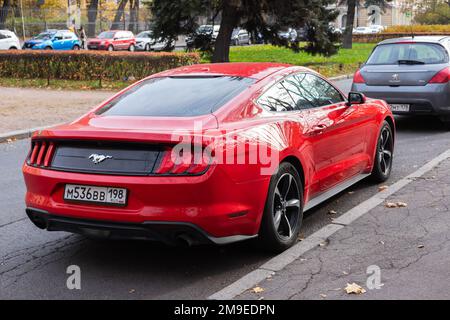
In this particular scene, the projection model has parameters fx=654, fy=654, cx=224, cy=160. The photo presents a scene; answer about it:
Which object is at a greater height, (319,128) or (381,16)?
(381,16)

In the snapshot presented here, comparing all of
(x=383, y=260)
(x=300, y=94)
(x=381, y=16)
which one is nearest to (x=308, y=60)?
(x=300, y=94)

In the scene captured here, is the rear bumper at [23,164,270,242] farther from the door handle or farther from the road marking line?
the door handle

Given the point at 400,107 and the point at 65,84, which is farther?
the point at 65,84

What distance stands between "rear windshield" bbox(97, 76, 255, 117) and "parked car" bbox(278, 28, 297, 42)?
67.1 feet

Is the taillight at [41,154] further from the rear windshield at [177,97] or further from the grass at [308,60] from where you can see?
the grass at [308,60]

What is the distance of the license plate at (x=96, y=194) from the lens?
14.8ft

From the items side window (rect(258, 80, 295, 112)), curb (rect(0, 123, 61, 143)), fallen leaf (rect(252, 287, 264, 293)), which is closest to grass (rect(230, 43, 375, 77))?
curb (rect(0, 123, 61, 143))

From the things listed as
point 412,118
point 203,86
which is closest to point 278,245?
point 203,86

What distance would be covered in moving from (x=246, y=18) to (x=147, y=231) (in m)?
21.4

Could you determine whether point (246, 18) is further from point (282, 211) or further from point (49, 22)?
point (49, 22)

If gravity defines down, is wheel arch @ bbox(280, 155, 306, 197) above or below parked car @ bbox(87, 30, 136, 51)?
above

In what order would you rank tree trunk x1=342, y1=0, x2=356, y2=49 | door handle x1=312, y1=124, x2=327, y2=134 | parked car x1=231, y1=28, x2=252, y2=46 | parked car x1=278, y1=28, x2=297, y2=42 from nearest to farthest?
door handle x1=312, y1=124, x2=327, y2=134
parked car x1=278, y1=28, x2=297, y2=42
tree trunk x1=342, y1=0, x2=356, y2=49
parked car x1=231, y1=28, x2=252, y2=46

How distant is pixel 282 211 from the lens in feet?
17.2

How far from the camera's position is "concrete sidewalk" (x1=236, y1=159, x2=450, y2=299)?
4386 mm
